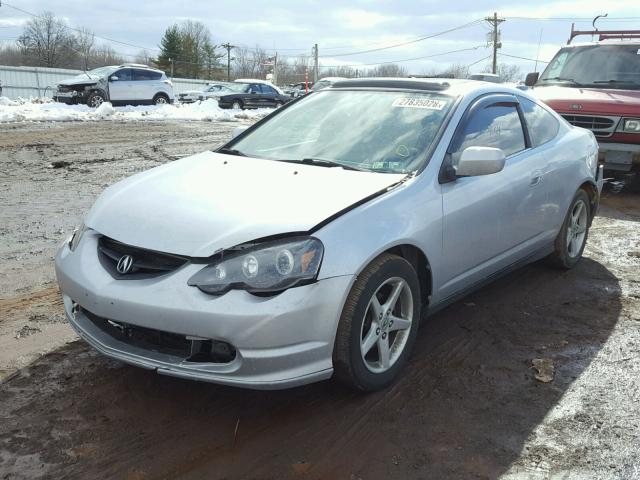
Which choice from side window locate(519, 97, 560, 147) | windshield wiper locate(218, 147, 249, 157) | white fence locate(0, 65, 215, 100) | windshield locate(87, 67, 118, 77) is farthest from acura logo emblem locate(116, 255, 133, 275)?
white fence locate(0, 65, 215, 100)

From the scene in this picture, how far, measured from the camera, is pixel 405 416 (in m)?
3.04

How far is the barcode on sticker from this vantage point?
13.1 feet

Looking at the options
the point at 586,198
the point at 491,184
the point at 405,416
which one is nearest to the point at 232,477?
the point at 405,416

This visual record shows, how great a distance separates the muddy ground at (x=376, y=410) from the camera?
105 inches

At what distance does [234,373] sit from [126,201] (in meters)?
1.17

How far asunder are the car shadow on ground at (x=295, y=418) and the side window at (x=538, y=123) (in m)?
1.64

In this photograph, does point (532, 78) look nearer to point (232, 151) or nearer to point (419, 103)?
point (419, 103)

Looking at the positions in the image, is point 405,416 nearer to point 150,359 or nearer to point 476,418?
point 476,418

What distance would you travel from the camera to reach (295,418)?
3.03 m

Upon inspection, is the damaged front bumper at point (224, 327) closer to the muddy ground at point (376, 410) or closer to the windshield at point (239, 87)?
the muddy ground at point (376, 410)

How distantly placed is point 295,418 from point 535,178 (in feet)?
8.45

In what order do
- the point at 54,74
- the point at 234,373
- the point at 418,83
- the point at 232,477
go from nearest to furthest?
the point at 232,477, the point at 234,373, the point at 418,83, the point at 54,74

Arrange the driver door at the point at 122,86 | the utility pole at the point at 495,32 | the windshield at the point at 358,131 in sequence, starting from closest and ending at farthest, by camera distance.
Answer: the windshield at the point at 358,131, the driver door at the point at 122,86, the utility pole at the point at 495,32

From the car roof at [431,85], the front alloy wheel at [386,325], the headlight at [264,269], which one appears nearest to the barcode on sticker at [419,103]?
the car roof at [431,85]
